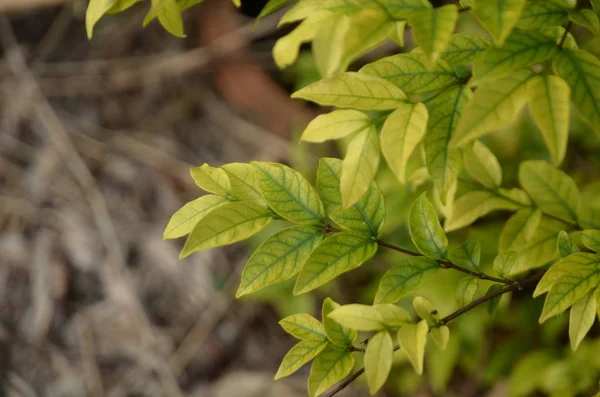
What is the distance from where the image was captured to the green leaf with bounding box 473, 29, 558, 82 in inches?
28.5

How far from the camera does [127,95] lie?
325 cm

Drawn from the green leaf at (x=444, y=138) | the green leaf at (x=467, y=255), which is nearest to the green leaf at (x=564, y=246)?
the green leaf at (x=467, y=255)

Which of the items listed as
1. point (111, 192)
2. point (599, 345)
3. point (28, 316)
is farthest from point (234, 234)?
point (111, 192)

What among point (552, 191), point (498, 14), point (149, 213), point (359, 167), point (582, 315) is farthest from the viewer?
point (149, 213)

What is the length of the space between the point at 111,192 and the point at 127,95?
0.51m

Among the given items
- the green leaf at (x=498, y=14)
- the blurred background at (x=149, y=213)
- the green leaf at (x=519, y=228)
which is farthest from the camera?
the blurred background at (x=149, y=213)

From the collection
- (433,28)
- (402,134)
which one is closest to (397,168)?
(402,134)

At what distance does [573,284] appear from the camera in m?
0.85

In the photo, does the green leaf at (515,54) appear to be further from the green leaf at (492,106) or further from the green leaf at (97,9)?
the green leaf at (97,9)

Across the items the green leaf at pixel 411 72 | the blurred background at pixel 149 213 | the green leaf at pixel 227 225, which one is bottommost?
the blurred background at pixel 149 213

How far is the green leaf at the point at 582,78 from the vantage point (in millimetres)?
724

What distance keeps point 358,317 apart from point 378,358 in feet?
0.17

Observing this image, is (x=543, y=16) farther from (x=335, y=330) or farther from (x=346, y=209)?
(x=335, y=330)

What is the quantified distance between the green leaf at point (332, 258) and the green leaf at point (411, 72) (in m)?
0.19
